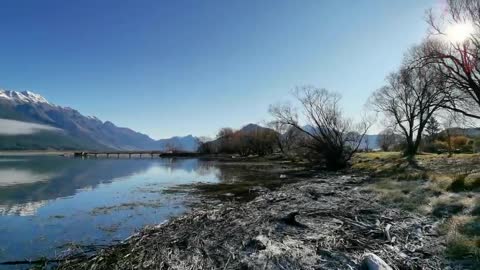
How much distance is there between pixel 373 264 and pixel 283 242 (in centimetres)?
332

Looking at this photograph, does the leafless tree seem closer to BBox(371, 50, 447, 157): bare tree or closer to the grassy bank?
BBox(371, 50, 447, 157): bare tree

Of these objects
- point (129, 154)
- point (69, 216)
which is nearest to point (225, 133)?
point (129, 154)

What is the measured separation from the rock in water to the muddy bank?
41cm

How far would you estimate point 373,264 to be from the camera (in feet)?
24.9

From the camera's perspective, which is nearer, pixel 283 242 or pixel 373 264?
pixel 373 264

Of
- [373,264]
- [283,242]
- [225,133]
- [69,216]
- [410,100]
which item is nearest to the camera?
[373,264]

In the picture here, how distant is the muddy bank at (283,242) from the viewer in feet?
28.8

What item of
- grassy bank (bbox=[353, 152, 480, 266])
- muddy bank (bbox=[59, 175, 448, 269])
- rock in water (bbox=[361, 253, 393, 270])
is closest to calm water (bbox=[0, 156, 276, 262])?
muddy bank (bbox=[59, 175, 448, 269])

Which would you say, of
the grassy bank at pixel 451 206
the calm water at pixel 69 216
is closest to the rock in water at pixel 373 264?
the grassy bank at pixel 451 206

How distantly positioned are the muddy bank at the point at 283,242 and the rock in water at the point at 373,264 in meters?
0.41

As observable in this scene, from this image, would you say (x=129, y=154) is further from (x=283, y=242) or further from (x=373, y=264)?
(x=373, y=264)

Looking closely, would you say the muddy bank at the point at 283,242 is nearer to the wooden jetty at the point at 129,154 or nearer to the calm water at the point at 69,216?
the calm water at the point at 69,216

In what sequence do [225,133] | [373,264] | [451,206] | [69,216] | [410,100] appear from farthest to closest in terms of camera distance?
[225,133]
[410,100]
[69,216]
[451,206]
[373,264]

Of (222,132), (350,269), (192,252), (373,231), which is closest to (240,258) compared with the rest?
(192,252)
